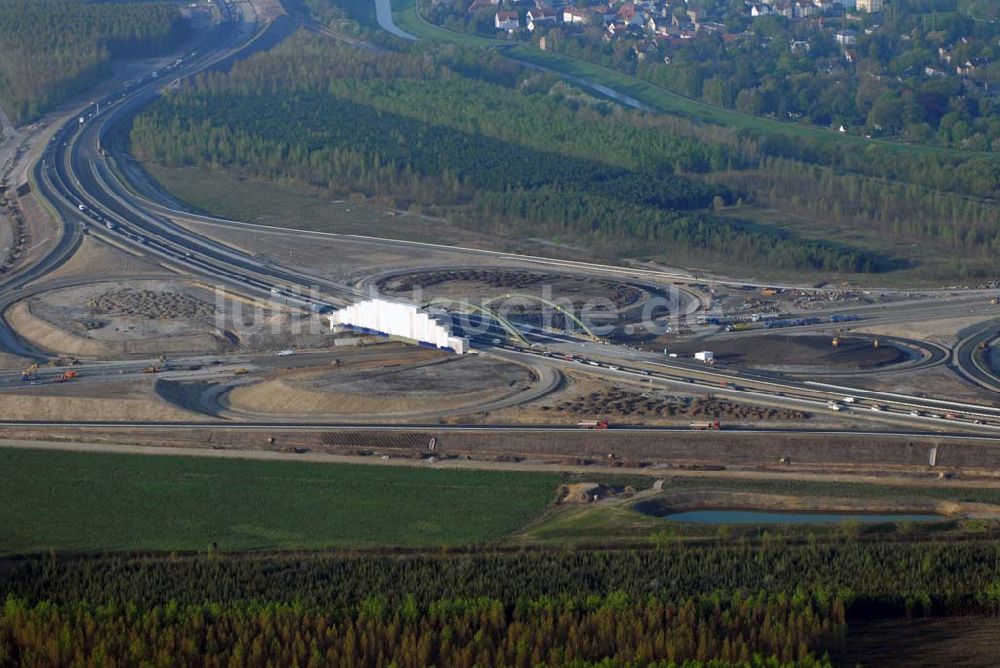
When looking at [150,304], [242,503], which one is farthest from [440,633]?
[150,304]

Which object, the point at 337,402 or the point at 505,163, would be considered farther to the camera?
the point at 505,163

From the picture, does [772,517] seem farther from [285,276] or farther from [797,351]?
[285,276]

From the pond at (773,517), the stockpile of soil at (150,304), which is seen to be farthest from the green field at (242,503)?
the stockpile of soil at (150,304)

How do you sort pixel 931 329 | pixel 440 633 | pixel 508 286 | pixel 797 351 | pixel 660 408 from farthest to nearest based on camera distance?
pixel 508 286 < pixel 931 329 < pixel 797 351 < pixel 660 408 < pixel 440 633

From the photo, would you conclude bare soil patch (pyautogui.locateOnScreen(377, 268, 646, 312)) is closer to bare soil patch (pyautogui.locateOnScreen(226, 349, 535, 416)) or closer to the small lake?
bare soil patch (pyautogui.locateOnScreen(226, 349, 535, 416))

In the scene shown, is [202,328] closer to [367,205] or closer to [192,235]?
[192,235]

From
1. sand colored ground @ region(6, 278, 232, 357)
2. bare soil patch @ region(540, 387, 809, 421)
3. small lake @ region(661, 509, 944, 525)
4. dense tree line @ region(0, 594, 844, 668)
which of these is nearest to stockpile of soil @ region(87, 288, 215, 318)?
sand colored ground @ region(6, 278, 232, 357)
